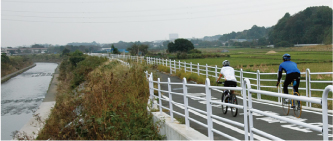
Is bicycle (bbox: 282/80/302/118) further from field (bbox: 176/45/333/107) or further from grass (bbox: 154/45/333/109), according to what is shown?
field (bbox: 176/45/333/107)

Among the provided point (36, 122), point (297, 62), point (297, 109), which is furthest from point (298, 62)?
point (297, 109)

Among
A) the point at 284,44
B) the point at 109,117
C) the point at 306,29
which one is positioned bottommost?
the point at 109,117

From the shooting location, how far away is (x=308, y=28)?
66.8 meters

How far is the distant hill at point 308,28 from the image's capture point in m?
63.2

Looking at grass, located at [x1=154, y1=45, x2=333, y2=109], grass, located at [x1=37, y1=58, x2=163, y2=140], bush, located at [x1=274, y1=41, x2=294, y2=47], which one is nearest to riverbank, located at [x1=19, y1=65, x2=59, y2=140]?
grass, located at [x1=37, y1=58, x2=163, y2=140]

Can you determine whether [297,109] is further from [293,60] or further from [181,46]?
[181,46]

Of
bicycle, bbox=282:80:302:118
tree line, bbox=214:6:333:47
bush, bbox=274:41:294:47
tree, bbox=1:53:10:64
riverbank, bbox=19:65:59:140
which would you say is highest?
tree line, bbox=214:6:333:47

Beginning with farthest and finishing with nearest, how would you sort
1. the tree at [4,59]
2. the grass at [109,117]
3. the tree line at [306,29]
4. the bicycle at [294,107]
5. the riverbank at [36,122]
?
the tree at [4,59] → the tree line at [306,29] → the riverbank at [36,122] → the grass at [109,117] → the bicycle at [294,107]

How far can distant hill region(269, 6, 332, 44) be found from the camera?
207 feet

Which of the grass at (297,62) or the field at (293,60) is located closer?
the grass at (297,62)

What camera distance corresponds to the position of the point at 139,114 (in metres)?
9.62

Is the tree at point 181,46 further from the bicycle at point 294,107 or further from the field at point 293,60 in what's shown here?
the bicycle at point 294,107

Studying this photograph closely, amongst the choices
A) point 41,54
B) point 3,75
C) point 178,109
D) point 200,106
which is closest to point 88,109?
point 178,109

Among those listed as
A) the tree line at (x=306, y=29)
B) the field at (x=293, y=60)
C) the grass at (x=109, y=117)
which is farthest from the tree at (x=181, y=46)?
the grass at (x=109, y=117)
